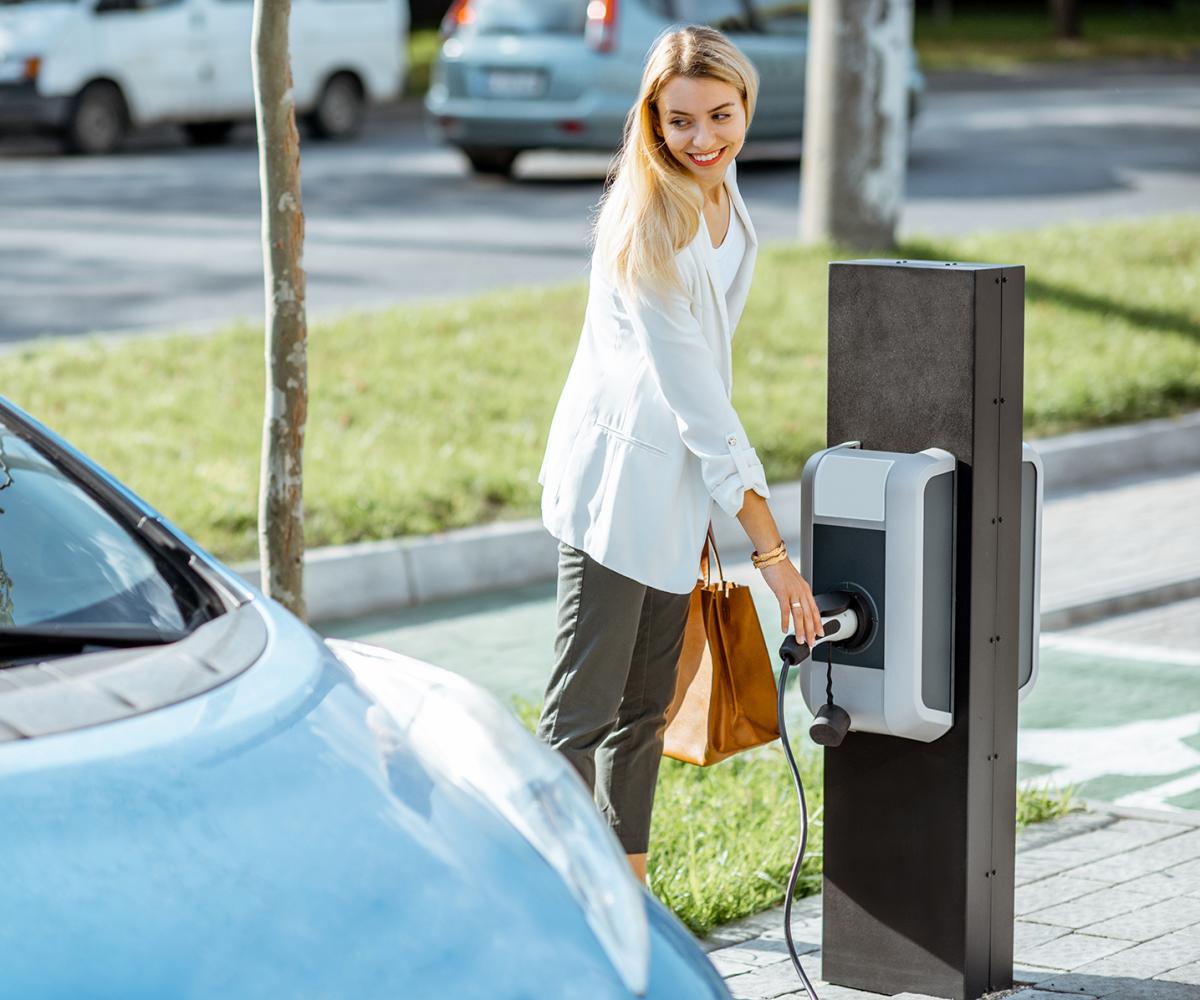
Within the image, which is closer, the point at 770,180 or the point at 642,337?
the point at 642,337

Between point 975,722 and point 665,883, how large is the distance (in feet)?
2.94

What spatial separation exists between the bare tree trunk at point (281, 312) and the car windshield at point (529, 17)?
1189cm

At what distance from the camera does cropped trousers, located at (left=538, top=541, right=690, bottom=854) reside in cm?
359

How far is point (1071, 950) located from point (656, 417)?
136 centimetres

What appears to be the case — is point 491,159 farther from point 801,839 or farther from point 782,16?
point 801,839

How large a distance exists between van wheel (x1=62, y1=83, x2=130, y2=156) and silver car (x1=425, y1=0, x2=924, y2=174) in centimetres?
397

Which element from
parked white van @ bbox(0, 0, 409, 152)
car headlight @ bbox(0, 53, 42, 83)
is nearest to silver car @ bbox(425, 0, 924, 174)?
parked white van @ bbox(0, 0, 409, 152)

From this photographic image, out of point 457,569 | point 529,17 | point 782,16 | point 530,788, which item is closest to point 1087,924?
point 530,788

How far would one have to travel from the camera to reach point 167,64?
19.2 metres

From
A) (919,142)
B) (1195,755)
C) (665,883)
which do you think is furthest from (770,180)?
(665,883)

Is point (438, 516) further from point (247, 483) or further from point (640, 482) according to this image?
point (640, 482)

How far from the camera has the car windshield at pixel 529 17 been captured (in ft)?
53.1

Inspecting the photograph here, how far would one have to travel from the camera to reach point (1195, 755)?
206 inches

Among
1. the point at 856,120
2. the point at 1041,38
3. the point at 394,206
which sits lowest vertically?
the point at 394,206
